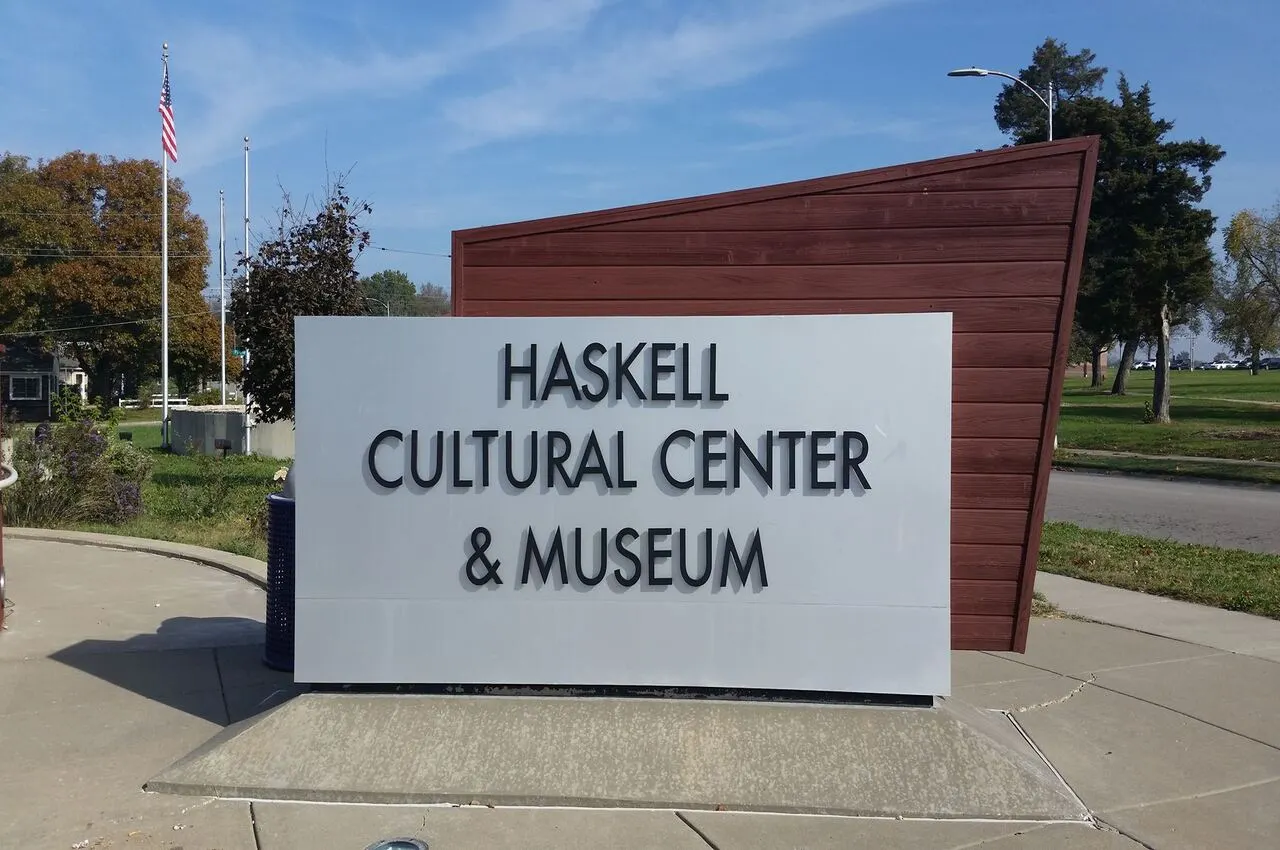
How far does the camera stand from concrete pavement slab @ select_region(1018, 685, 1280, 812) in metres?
4.85

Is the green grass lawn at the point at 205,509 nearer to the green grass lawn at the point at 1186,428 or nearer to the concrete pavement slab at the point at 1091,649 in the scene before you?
the concrete pavement slab at the point at 1091,649

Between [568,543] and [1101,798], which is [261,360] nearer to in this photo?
[568,543]

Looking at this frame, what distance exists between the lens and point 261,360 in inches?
672

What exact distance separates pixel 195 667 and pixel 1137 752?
5.07 m

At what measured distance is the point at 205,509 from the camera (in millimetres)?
13797

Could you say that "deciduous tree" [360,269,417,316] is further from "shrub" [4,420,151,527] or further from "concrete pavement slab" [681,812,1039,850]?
"concrete pavement slab" [681,812,1039,850]

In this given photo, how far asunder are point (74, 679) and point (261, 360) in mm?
11330

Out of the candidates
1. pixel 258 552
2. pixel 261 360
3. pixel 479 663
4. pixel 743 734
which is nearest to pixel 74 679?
pixel 479 663

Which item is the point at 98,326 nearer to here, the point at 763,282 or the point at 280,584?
the point at 280,584

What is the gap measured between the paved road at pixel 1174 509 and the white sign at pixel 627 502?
8923 mm

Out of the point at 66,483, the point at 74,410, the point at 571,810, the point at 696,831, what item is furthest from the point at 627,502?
the point at 74,410

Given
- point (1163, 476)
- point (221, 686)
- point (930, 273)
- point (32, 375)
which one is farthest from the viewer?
point (32, 375)

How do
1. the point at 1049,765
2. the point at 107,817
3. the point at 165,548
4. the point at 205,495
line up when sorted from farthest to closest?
the point at 205,495 → the point at 165,548 → the point at 1049,765 → the point at 107,817

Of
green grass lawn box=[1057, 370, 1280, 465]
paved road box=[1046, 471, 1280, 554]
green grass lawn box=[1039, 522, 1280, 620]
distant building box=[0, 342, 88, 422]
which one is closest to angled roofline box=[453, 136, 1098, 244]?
green grass lawn box=[1039, 522, 1280, 620]
